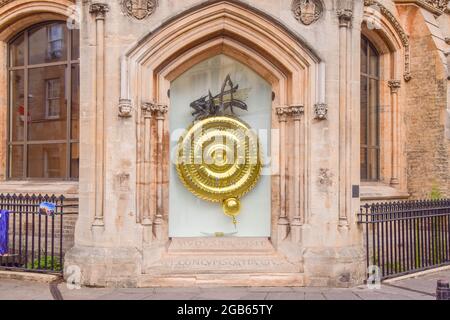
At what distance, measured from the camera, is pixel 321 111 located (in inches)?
292

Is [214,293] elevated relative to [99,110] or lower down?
lower down

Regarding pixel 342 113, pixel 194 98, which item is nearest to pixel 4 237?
pixel 194 98

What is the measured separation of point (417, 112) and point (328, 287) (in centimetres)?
515

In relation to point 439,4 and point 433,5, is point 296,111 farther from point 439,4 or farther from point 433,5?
point 439,4

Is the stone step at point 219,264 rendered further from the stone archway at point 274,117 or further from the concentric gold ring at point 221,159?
the concentric gold ring at point 221,159

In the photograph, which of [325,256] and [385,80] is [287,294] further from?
[385,80]

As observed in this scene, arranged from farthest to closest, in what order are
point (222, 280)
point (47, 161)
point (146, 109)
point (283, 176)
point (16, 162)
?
1. point (16, 162)
2. point (47, 161)
3. point (283, 176)
4. point (146, 109)
5. point (222, 280)

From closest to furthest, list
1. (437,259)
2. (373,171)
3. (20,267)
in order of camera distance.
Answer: (20,267) → (437,259) → (373,171)

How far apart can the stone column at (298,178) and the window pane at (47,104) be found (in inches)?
179

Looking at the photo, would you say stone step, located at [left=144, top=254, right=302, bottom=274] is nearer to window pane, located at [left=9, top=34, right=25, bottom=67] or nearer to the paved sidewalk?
the paved sidewalk

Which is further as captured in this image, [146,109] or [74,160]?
[74,160]

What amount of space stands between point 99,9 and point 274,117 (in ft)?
9.91

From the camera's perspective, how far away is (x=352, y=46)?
7680mm

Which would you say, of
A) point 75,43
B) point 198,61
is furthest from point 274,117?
point 75,43
